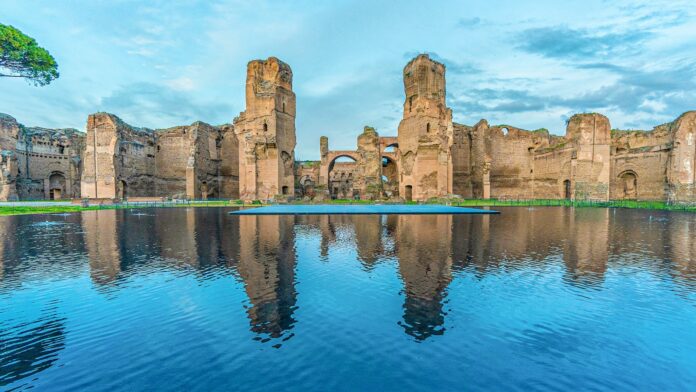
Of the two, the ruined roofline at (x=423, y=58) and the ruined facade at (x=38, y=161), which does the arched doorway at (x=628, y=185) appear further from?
the ruined facade at (x=38, y=161)

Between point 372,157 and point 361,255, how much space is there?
96.1 ft

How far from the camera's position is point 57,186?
122 feet

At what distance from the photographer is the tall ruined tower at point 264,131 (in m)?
30.1

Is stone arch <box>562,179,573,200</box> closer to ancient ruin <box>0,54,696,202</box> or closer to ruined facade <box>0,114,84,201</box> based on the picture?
ancient ruin <box>0,54,696,202</box>

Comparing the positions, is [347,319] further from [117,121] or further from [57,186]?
→ [57,186]

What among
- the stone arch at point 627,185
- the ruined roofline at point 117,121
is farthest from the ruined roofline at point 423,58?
the ruined roofline at point 117,121

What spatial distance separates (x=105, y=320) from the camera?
4066 millimetres

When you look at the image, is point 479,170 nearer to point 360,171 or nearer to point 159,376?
point 360,171

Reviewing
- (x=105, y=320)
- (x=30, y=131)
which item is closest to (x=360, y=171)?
(x=105, y=320)

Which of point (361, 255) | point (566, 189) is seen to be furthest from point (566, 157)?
point (361, 255)

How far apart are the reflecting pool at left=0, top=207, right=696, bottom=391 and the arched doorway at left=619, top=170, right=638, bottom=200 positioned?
33240 millimetres

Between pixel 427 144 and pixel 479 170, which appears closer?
pixel 427 144

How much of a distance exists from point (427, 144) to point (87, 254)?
27146 mm

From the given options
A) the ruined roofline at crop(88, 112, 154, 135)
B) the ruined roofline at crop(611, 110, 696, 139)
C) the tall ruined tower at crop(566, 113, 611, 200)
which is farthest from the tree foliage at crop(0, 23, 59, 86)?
the ruined roofline at crop(611, 110, 696, 139)
